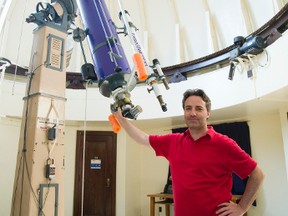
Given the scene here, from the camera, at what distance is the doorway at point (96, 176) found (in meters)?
5.93

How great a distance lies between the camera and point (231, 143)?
1476 mm

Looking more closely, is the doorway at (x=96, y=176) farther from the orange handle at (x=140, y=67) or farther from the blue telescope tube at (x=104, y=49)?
the orange handle at (x=140, y=67)

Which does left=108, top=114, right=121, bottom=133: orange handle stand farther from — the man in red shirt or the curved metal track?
the curved metal track

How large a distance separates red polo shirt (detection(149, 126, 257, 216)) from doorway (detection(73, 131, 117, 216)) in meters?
4.63

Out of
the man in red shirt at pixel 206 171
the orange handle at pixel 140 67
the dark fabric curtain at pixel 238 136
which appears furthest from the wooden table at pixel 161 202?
the orange handle at pixel 140 67

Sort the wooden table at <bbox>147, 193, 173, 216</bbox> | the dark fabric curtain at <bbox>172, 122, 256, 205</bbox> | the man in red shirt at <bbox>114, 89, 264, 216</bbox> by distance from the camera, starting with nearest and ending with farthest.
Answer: the man in red shirt at <bbox>114, 89, 264, 216</bbox> → the dark fabric curtain at <bbox>172, 122, 256, 205</bbox> → the wooden table at <bbox>147, 193, 173, 216</bbox>

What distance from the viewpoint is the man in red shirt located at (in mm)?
1443

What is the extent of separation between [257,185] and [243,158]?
18cm

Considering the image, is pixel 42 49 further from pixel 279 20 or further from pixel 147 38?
pixel 147 38

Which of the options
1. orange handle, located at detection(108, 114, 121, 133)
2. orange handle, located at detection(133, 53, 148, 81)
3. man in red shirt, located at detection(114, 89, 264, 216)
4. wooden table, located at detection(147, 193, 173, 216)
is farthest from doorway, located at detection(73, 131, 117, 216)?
→ orange handle, located at detection(133, 53, 148, 81)

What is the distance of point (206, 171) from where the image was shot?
147 centimetres

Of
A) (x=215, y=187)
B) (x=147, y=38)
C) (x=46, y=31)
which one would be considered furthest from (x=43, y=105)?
(x=147, y=38)

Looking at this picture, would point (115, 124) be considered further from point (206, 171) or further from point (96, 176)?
point (96, 176)

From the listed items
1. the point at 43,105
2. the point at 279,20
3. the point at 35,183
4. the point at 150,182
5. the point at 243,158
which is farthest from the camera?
the point at 150,182
